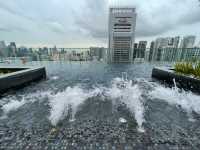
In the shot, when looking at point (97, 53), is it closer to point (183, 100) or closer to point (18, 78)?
point (18, 78)

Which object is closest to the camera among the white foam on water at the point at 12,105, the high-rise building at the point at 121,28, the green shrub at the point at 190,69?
the white foam on water at the point at 12,105

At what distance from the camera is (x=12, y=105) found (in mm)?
3418

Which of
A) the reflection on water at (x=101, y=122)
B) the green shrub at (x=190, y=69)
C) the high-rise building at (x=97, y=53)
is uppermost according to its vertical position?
the high-rise building at (x=97, y=53)

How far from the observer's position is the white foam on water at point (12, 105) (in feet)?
10.4

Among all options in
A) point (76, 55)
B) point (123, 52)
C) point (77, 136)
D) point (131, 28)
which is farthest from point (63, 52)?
point (131, 28)

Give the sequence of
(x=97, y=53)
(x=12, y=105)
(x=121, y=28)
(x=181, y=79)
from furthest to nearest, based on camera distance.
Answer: (x=121, y=28)
(x=97, y=53)
(x=181, y=79)
(x=12, y=105)

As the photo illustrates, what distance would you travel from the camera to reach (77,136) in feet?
6.95

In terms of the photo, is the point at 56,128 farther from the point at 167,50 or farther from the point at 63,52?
the point at 167,50

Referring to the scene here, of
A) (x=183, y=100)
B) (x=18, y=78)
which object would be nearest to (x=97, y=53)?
(x=18, y=78)

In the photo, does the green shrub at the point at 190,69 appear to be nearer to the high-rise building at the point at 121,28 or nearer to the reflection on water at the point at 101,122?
the reflection on water at the point at 101,122

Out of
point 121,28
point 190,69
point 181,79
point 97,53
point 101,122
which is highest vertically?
point 121,28

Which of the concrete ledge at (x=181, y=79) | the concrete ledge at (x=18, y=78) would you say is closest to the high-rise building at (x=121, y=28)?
the concrete ledge at (x=181, y=79)

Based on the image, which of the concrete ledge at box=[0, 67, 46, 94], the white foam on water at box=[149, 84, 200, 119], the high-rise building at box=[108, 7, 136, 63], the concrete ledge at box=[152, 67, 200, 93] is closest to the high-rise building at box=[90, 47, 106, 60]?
the concrete ledge at box=[0, 67, 46, 94]

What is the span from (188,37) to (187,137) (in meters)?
31.6
